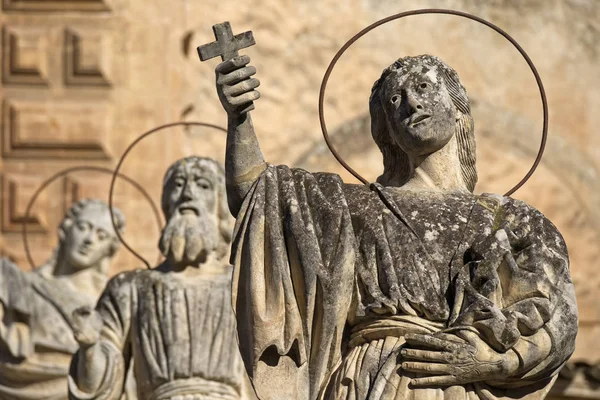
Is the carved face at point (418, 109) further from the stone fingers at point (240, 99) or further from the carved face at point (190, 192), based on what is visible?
the carved face at point (190, 192)

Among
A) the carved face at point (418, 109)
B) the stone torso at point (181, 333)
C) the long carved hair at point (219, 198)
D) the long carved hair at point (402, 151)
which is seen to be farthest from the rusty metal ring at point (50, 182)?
the carved face at point (418, 109)

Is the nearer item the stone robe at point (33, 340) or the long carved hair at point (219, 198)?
the long carved hair at point (219, 198)

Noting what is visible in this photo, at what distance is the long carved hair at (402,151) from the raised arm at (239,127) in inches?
18.6

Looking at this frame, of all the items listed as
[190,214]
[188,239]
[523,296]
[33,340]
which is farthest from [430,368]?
[33,340]

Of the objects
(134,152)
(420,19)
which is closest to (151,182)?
(134,152)

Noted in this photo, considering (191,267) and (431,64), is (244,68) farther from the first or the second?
(191,267)

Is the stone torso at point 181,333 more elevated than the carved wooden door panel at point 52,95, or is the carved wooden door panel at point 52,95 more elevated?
the carved wooden door panel at point 52,95

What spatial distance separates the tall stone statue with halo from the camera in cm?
989

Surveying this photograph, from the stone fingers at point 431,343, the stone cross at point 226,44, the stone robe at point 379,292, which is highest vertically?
the stone cross at point 226,44

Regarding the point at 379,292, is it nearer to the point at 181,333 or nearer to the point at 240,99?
the point at 240,99

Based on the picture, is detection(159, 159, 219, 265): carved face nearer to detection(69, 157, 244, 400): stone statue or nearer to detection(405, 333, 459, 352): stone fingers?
detection(69, 157, 244, 400): stone statue

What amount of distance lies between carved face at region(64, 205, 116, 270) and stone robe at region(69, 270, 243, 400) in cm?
241

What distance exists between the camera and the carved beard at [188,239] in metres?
14.1

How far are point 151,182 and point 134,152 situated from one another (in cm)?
25
